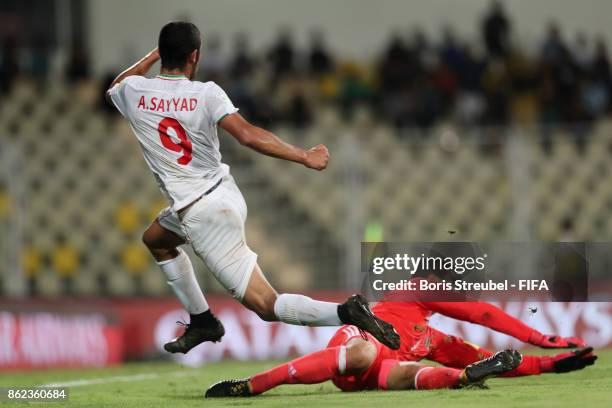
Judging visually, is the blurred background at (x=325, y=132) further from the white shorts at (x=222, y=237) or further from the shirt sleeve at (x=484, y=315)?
the white shorts at (x=222, y=237)

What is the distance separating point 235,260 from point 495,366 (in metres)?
1.70

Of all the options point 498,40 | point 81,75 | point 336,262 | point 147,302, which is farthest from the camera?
point 498,40

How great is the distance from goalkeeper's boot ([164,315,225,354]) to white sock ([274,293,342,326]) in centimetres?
85

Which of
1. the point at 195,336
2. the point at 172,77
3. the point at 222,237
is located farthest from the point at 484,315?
the point at 172,77

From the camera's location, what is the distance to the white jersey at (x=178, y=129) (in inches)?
278

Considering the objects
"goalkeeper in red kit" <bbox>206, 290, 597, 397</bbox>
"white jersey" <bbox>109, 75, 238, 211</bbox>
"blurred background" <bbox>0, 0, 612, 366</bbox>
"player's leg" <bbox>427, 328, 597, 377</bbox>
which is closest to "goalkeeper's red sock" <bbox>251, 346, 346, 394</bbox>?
"goalkeeper in red kit" <bbox>206, 290, 597, 397</bbox>

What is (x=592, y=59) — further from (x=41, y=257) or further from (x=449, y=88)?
(x=41, y=257)

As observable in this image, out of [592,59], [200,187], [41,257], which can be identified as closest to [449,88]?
[592,59]

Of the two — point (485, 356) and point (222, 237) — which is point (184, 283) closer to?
point (222, 237)

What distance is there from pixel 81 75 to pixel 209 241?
407 inches

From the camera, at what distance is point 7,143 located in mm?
14406

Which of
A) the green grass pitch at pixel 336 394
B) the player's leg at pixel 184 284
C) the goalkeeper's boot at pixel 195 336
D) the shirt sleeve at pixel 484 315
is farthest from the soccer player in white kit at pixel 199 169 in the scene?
the shirt sleeve at pixel 484 315

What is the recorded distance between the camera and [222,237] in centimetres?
718

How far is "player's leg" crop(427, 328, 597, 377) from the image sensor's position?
7512 millimetres
